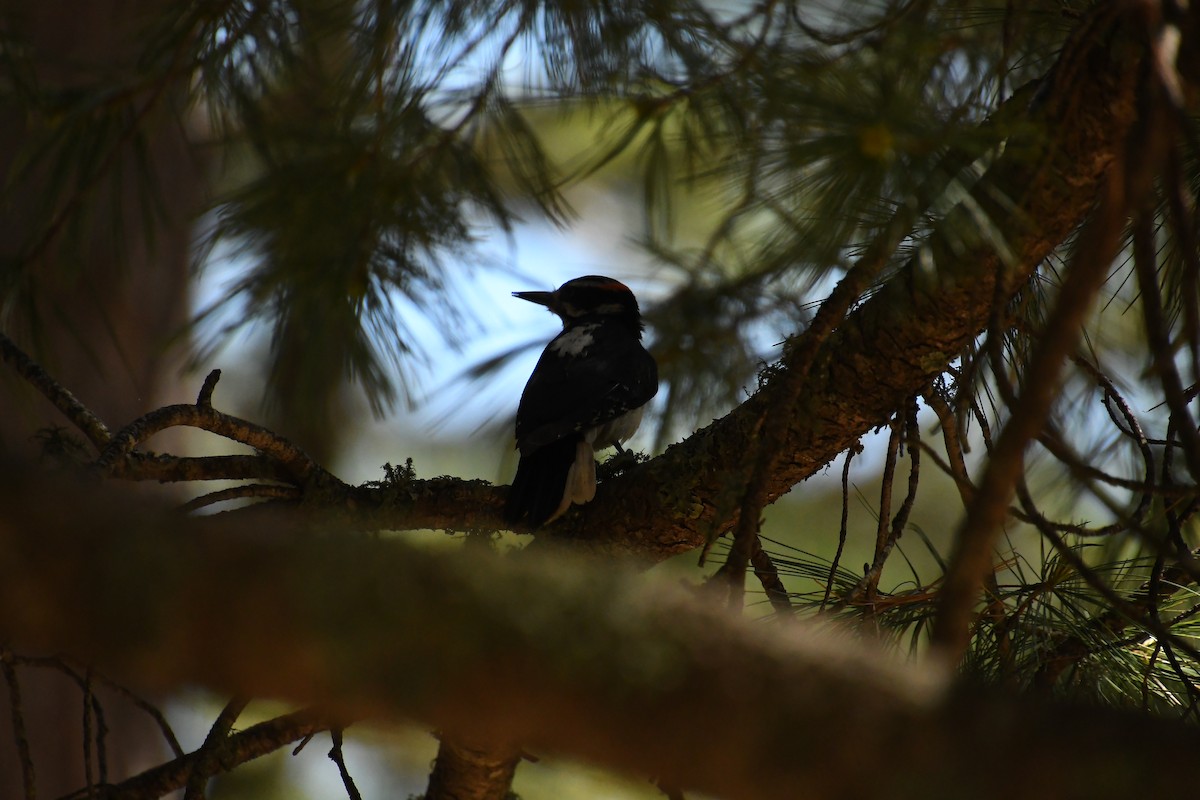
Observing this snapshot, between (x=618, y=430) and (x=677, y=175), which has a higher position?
(x=677, y=175)

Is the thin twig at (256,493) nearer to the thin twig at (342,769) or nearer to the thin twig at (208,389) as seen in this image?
the thin twig at (208,389)

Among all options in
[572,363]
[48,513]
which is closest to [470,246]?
[572,363]

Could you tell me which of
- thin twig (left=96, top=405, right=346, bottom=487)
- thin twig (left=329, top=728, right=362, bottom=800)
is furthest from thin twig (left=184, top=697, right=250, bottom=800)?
thin twig (left=96, top=405, right=346, bottom=487)

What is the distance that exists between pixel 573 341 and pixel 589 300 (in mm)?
560

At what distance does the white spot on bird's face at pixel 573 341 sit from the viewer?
326 cm

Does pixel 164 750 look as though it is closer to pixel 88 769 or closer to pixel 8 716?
pixel 8 716

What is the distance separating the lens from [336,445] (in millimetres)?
6234

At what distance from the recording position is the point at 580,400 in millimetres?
2893

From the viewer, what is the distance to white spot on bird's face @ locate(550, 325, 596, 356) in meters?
3.26

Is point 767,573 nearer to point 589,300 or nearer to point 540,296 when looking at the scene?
point 589,300

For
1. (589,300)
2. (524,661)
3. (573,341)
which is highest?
(589,300)

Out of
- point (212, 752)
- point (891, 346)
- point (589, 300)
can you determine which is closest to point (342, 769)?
point (212, 752)

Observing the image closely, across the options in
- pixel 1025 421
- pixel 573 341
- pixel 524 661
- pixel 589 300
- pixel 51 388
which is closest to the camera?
pixel 524 661

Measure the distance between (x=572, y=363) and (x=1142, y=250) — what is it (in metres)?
2.13
